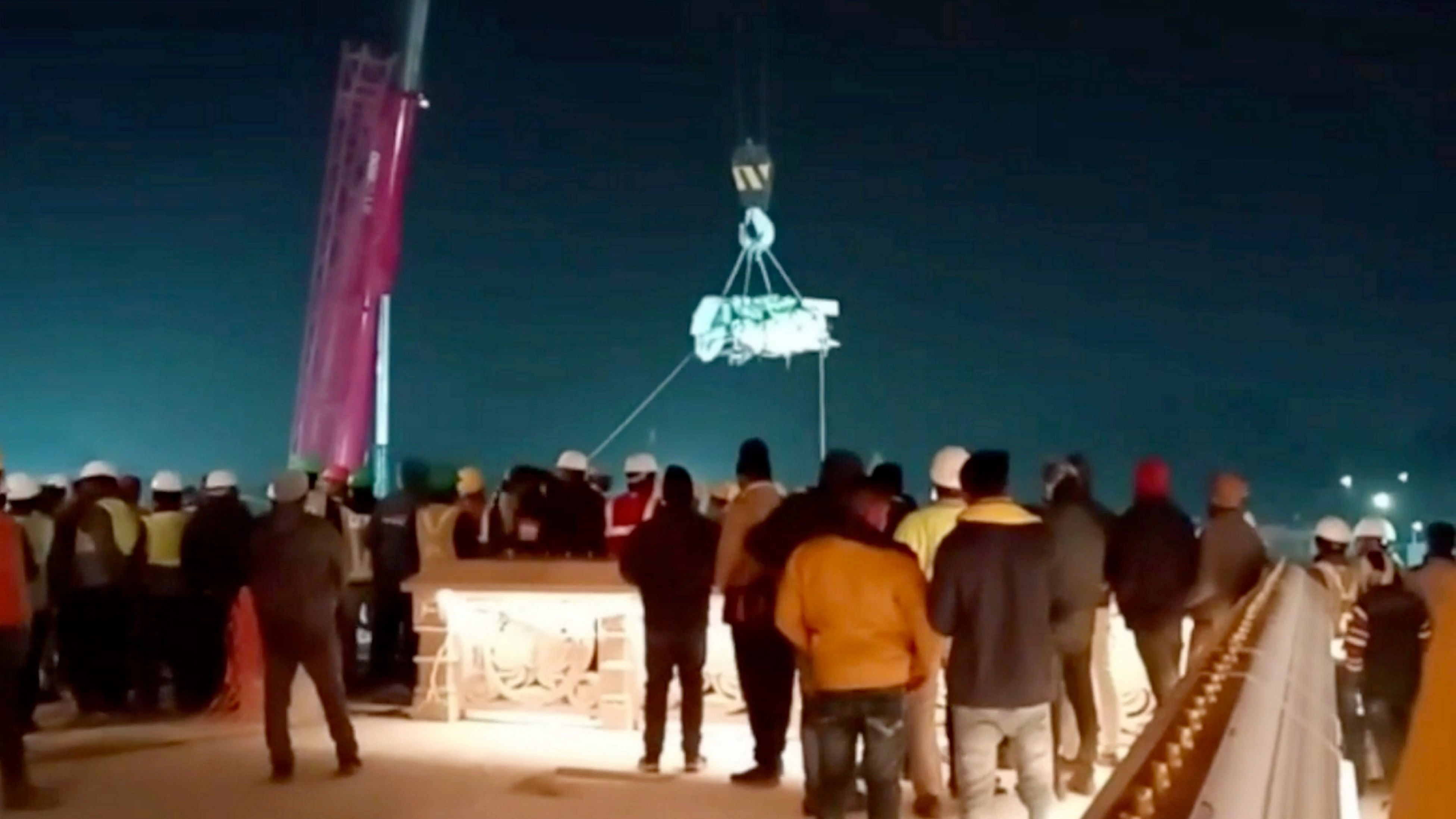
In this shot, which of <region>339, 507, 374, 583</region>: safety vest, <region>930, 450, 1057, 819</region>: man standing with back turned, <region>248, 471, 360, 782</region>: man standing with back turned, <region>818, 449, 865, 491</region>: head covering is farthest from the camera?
<region>339, 507, 374, 583</region>: safety vest

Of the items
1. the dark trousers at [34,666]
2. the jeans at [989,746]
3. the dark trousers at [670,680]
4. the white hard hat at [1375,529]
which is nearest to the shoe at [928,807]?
the dark trousers at [670,680]

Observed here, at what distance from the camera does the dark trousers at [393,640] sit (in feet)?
42.7

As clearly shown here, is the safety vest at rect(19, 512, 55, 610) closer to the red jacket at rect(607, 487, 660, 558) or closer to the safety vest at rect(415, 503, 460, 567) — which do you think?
the safety vest at rect(415, 503, 460, 567)

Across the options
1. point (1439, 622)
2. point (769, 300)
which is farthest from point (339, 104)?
point (1439, 622)

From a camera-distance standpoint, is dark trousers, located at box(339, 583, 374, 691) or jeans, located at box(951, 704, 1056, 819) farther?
dark trousers, located at box(339, 583, 374, 691)

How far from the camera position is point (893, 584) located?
21.6 feet

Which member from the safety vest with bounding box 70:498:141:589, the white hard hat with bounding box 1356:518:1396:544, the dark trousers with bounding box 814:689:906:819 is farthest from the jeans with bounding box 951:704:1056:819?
the safety vest with bounding box 70:498:141:589

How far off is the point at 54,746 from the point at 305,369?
3483 cm

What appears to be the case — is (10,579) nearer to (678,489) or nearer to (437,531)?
(678,489)

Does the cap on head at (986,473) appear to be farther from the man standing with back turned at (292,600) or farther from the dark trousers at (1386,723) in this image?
the man standing with back turned at (292,600)

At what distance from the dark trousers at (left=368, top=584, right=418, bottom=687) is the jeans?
284 inches

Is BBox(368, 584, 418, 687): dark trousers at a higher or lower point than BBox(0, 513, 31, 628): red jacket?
lower

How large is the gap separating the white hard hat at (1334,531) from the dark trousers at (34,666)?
25.7 feet

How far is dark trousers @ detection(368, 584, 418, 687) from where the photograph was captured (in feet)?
42.7
